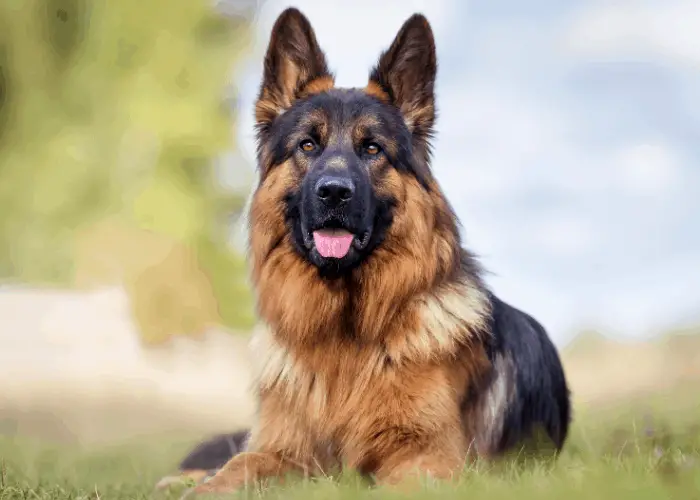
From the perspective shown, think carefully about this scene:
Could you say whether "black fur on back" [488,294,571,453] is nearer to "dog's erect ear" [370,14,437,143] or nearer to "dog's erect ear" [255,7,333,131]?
"dog's erect ear" [370,14,437,143]

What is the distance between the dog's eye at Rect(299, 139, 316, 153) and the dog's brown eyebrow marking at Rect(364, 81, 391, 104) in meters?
0.53

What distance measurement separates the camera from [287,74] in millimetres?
5516

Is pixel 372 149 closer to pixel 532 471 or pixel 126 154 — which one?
pixel 532 471

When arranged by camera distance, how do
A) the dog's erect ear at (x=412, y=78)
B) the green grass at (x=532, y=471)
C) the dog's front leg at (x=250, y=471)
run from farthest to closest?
the dog's erect ear at (x=412, y=78), the dog's front leg at (x=250, y=471), the green grass at (x=532, y=471)

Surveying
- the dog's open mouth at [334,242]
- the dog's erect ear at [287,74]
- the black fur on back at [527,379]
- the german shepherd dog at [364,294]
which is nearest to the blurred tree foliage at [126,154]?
the black fur on back at [527,379]

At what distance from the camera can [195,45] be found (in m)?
16.1

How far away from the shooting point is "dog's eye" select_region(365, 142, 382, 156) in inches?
203

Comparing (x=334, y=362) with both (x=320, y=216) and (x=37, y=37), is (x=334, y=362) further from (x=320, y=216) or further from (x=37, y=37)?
(x=37, y=37)

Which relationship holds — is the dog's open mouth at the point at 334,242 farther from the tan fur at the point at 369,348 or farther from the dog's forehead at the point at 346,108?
the dog's forehead at the point at 346,108

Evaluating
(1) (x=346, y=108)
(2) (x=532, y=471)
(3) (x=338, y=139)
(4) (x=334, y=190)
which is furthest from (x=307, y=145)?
(2) (x=532, y=471)

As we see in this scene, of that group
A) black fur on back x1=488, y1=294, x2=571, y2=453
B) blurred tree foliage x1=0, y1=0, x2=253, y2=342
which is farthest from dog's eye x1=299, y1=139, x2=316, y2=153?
Result: blurred tree foliage x1=0, y1=0, x2=253, y2=342

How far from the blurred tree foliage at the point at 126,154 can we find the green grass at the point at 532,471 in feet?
17.2

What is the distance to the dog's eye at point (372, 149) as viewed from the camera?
515 centimetres

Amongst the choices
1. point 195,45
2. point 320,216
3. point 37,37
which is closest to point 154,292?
point 195,45
